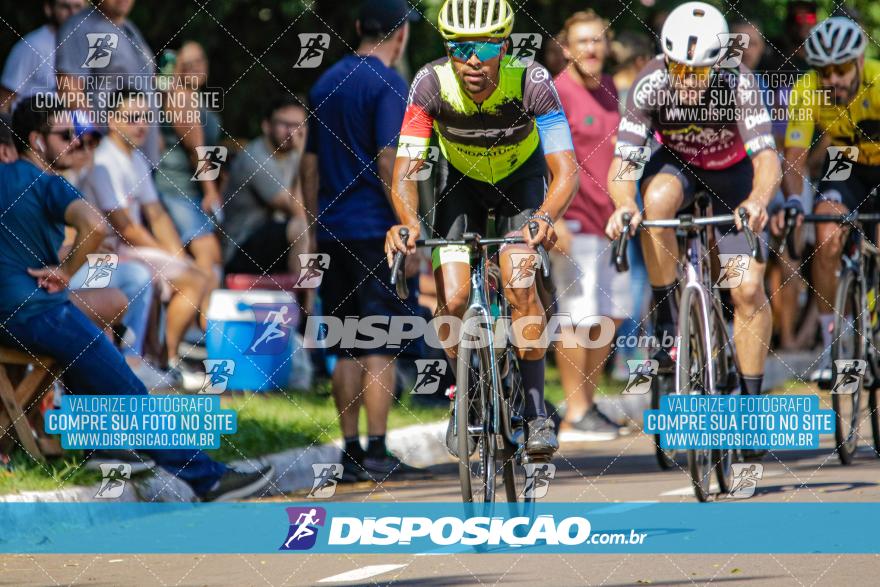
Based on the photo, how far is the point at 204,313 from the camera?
12750 millimetres

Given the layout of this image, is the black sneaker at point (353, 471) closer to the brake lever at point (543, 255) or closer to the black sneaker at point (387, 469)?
the black sneaker at point (387, 469)

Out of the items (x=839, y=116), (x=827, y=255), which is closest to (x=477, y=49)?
(x=839, y=116)

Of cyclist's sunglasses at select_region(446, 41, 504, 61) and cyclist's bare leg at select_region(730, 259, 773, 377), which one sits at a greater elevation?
cyclist's sunglasses at select_region(446, 41, 504, 61)

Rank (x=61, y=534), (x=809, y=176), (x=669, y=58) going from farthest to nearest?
(x=809, y=176)
(x=669, y=58)
(x=61, y=534)

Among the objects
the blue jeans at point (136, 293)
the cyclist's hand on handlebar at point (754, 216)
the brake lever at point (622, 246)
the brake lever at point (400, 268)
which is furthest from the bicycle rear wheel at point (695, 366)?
the blue jeans at point (136, 293)

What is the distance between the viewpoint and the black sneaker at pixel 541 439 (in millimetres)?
7930

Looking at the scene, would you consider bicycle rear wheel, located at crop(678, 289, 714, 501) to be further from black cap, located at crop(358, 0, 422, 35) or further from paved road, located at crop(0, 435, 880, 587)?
black cap, located at crop(358, 0, 422, 35)

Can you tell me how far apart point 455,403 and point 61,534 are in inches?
83.0

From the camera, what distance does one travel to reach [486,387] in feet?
25.4

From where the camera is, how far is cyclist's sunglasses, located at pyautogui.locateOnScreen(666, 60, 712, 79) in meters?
9.02

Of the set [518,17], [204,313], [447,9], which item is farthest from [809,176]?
[447,9]

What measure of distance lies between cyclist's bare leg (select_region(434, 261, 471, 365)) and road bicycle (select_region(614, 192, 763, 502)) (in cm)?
101

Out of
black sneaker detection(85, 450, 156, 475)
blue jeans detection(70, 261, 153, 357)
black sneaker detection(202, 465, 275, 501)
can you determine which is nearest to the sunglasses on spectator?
blue jeans detection(70, 261, 153, 357)

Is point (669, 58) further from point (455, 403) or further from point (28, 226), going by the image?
point (28, 226)
